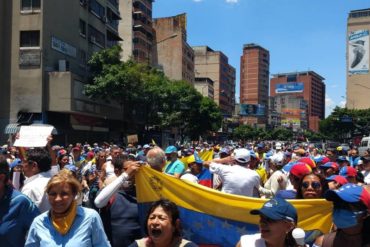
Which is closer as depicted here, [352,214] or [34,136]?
[352,214]

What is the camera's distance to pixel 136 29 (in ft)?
245

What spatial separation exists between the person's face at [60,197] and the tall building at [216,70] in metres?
124

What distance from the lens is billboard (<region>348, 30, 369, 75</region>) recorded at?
140250 mm

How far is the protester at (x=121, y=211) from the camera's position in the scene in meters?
4.80

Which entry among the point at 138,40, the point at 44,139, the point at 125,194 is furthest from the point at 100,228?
the point at 138,40

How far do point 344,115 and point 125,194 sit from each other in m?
84.4

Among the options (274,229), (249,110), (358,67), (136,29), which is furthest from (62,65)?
(358,67)

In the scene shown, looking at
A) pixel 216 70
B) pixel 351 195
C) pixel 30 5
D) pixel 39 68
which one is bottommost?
pixel 351 195

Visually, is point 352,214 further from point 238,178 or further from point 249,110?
point 249,110

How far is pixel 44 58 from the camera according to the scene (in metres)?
35.1

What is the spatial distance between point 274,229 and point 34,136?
4.92 meters

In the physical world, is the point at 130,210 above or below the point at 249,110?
below

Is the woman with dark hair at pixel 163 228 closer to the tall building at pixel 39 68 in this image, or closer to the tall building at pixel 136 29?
the tall building at pixel 39 68

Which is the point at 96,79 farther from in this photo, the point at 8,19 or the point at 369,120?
the point at 369,120
